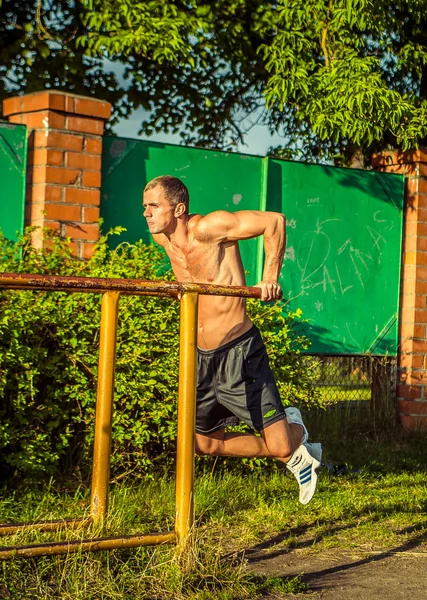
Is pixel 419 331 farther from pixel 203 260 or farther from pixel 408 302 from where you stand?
pixel 203 260

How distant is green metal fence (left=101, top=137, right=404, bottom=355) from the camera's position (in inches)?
326

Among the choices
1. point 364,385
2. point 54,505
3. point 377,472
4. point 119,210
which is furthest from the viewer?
point 364,385

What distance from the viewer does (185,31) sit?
420 inches

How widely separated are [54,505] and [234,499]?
3.90 ft

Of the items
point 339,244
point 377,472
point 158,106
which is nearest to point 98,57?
point 158,106

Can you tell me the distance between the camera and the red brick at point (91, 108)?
781 centimetres

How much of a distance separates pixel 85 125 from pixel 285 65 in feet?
8.58

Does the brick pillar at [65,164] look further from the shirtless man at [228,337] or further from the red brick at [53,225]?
the shirtless man at [228,337]

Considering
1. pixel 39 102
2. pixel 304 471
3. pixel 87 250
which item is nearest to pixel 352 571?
pixel 304 471

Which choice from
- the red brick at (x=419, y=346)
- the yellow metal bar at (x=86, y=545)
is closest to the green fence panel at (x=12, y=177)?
the yellow metal bar at (x=86, y=545)

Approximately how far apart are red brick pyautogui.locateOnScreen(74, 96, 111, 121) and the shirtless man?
2.69 metres

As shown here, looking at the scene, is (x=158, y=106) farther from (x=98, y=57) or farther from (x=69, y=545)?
(x=69, y=545)

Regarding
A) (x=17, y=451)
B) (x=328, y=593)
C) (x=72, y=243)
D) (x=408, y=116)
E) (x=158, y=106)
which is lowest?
(x=328, y=593)

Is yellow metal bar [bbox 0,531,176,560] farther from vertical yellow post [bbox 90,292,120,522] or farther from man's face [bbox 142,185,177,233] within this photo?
man's face [bbox 142,185,177,233]
